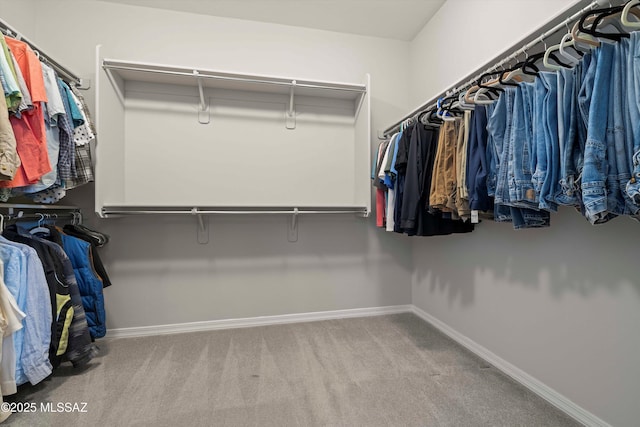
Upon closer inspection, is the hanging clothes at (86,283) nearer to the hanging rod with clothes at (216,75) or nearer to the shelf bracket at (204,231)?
the shelf bracket at (204,231)

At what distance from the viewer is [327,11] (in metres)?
2.23

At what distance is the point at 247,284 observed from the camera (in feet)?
7.61

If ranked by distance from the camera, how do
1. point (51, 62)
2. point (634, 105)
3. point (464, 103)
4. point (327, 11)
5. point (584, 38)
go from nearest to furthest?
point (634, 105), point (584, 38), point (464, 103), point (51, 62), point (327, 11)

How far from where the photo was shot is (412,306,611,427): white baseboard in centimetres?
121

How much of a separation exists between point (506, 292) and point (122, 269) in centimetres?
275

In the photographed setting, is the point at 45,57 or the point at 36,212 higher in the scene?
the point at 45,57

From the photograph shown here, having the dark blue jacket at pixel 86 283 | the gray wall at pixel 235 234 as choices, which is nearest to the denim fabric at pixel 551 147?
the gray wall at pixel 235 234

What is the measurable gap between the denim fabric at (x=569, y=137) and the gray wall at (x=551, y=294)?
13.0 inches

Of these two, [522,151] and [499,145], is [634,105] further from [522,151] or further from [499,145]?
[499,145]

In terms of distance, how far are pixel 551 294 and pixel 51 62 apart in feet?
10.5

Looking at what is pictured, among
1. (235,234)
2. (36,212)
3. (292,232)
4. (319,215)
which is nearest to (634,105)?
(319,215)

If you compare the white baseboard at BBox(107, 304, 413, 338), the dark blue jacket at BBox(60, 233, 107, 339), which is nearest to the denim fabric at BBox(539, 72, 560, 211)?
the white baseboard at BBox(107, 304, 413, 338)

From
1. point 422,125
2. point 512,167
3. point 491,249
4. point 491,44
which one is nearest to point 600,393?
point 491,249

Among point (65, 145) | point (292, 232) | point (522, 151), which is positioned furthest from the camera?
point (292, 232)
